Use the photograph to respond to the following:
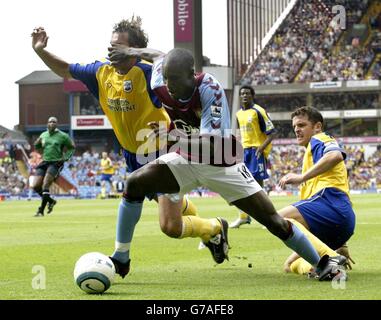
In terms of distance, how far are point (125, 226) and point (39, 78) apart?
70125 millimetres

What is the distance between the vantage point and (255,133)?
50.5 ft

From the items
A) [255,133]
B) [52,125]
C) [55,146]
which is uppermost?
[255,133]

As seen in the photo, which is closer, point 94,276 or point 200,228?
point 94,276

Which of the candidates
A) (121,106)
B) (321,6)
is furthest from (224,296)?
(321,6)

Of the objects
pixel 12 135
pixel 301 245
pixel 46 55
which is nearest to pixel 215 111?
pixel 301 245

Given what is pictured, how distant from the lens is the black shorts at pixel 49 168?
19186mm

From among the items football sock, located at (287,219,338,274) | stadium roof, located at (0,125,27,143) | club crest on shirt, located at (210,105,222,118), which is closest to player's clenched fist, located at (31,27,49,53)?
club crest on shirt, located at (210,105,222,118)

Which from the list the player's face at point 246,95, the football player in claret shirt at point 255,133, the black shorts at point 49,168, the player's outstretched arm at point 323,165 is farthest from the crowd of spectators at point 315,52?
the player's outstretched arm at point 323,165

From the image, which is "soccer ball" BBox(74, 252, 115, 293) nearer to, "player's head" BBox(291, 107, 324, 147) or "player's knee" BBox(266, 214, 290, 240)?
"player's knee" BBox(266, 214, 290, 240)

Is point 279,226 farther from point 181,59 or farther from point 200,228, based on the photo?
point 181,59

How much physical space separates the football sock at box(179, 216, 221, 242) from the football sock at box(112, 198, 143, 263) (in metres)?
0.81

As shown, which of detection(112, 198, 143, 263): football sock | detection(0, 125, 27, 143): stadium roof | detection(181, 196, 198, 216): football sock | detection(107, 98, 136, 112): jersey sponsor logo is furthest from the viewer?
detection(0, 125, 27, 143): stadium roof

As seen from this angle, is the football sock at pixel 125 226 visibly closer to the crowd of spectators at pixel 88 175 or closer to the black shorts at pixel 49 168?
the black shorts at pixel 49 168

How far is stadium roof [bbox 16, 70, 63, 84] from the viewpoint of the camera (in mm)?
74750
